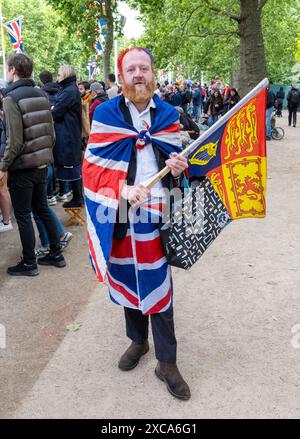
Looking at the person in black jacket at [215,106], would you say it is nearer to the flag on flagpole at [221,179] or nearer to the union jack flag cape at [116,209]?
the flag on flagpole at [221,179]

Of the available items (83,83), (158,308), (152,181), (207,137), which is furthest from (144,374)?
(83,83)

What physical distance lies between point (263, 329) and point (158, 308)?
4.07 feet

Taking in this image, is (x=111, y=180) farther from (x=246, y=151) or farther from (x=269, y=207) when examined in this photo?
(x=269, y=207)

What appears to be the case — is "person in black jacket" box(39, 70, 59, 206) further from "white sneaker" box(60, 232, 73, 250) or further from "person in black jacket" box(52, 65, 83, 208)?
"white sneaker" box(60, 232, 73, 250)

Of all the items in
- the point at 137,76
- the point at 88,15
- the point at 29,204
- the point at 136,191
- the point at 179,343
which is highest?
the point at 88,15

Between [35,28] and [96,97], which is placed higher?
[35,28]

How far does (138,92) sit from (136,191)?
23.1 inches

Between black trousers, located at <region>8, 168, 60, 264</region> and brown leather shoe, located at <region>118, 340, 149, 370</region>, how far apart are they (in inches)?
78.3

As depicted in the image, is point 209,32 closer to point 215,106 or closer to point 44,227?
point 215,106

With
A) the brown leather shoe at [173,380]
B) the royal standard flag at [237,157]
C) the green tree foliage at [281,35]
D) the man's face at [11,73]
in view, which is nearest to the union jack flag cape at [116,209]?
the royal standard flag at [237,157]

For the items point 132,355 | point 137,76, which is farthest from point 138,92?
point 132,355

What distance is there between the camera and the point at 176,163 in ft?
9.49

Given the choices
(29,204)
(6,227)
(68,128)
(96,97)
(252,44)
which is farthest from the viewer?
(252,44)
